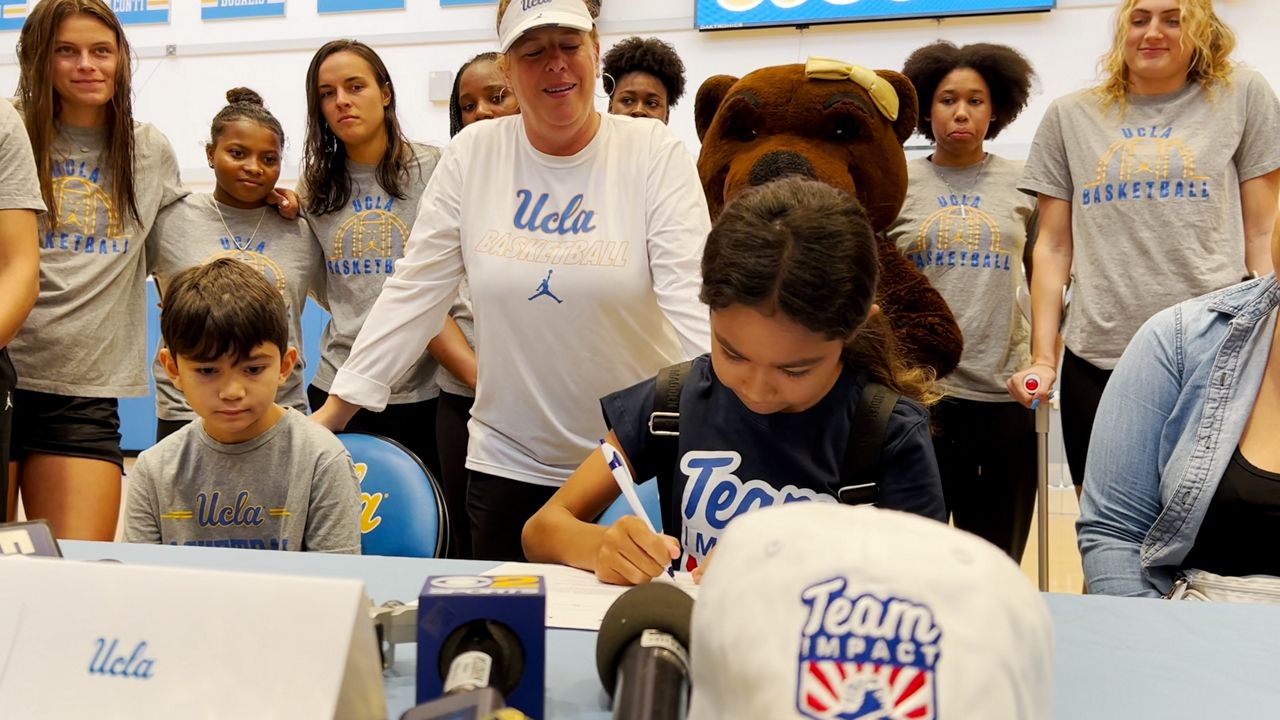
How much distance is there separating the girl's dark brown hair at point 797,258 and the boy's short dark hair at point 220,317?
2.51 feet

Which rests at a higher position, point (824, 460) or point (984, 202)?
point (984, 202)

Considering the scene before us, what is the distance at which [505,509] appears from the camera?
1.73 m

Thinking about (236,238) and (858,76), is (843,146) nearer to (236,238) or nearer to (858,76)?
(858,76)

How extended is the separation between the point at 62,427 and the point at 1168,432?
1846 millimetres

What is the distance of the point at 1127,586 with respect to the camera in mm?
1194

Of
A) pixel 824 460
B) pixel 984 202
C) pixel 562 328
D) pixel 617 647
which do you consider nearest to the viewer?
pixel 617 647

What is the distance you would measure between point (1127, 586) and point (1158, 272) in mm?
1094

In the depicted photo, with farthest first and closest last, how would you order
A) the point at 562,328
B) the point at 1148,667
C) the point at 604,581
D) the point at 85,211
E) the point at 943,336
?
the point at 85,211 < the point at 943,336 < the point at 562,328 < the point at 604,581 < the point at 1148,667

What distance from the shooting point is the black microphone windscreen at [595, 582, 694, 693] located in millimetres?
669

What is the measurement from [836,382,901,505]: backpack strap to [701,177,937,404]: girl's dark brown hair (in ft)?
0.29

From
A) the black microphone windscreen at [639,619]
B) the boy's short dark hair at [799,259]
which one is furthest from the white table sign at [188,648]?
the boy's short dark hair at [799,259]

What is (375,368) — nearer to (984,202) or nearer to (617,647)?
(617,647)

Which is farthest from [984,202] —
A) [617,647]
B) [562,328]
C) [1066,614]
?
[617,647]

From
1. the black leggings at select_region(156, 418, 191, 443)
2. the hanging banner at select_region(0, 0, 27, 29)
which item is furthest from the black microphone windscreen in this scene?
the hanging banner at select_region(0, 0, 27, 29)
